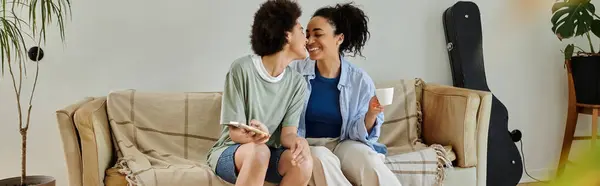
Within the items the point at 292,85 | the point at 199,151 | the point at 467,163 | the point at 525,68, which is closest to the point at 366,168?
the point at 292,85

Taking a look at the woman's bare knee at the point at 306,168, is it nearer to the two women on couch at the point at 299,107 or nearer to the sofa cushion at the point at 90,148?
the two women on couch at the point at 299,107

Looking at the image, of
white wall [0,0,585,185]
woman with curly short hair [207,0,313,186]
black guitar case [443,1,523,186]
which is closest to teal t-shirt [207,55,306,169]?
woman with curly short hair [207,0,313,186]

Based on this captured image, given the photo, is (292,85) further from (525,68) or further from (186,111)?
(525,68)

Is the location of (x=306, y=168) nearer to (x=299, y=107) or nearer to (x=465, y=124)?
(x=299, y=107)

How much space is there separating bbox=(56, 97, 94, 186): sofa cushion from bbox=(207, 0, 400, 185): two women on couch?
1.74 feet

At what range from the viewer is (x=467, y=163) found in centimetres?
241

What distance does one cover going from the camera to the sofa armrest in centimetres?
242

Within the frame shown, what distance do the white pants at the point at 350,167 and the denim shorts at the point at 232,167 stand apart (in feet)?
0.47

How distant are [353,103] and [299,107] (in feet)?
0.85

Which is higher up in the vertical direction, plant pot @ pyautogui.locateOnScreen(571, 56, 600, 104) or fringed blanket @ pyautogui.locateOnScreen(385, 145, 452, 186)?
plant pot @ pyautogui.locateOnScreen(571, 56, 600, 104)

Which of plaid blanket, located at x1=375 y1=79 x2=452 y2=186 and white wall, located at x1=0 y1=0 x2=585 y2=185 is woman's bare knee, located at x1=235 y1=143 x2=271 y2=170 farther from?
white wall, located at x1=0 y1=0 x2=585 y2=185

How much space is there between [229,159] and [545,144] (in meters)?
2.33

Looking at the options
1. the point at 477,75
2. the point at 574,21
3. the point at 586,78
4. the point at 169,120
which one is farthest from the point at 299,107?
the point at 586,78

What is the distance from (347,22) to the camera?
7.39 ft
